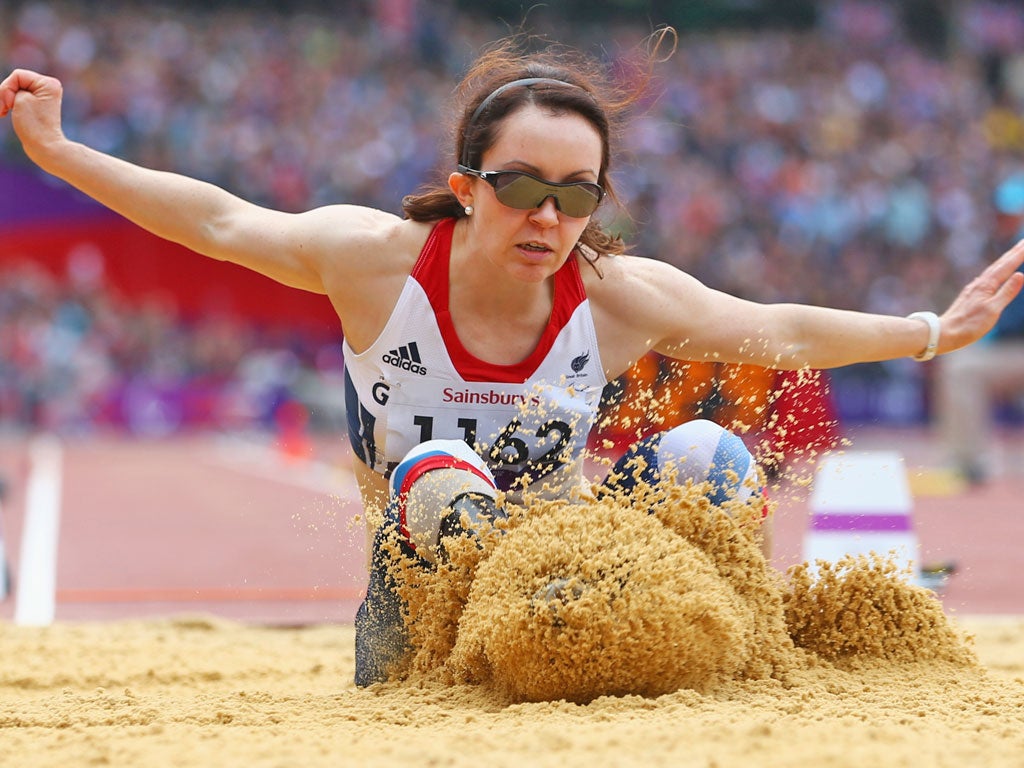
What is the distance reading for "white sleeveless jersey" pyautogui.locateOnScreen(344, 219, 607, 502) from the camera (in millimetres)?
3637

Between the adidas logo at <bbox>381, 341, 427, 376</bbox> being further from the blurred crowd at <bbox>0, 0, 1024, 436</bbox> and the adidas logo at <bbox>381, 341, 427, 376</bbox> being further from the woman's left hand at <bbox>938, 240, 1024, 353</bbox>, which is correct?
the blurred crowd at <bbox>0, 0, 1024, 436</bbox>

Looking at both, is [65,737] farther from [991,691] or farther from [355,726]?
[991,691]

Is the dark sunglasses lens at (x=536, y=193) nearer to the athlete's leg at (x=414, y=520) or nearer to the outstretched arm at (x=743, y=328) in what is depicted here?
the outstretched arm at (x=743, y=328)

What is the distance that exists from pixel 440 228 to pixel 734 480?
1.09 metres

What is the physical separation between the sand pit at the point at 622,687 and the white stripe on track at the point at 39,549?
238 centimetres

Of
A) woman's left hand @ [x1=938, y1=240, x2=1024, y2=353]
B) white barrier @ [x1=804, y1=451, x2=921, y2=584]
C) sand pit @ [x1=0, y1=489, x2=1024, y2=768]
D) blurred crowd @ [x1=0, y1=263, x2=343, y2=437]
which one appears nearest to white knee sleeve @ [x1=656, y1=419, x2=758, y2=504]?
sand pit @ [x1=0, y1=489, x2=1024, y2=768]

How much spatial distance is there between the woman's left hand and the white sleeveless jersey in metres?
1.12

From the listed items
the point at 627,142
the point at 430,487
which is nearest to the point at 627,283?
the point at 430,487

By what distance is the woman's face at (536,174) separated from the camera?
341cm

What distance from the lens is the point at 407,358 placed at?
366cm

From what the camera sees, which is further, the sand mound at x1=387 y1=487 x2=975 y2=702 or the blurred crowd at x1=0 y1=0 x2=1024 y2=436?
the blurred crowd at x1=0 y1=0 x2=1024 y2=436

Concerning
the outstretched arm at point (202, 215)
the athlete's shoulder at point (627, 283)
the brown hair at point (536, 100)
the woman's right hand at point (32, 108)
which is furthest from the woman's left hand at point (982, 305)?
the woman's right hand at point (32, 108)

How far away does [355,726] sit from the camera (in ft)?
9.23

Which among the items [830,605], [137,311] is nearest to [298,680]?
[830,605]
